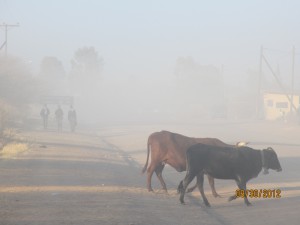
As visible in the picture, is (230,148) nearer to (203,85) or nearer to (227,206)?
(227,206)

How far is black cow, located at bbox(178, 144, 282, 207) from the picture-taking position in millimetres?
13141

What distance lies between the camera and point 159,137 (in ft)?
50.4

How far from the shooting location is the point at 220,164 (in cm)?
1320

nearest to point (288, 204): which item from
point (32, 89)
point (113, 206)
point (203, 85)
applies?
point (113, 206)

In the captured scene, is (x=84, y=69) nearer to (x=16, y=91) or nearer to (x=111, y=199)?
(x=16, y=91)

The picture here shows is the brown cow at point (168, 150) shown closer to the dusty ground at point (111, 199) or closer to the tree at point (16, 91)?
the dusty ground at point (111, 199)

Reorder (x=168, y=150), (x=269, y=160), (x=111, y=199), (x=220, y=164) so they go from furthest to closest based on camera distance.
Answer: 1. (x=168, y=150)
2. (x=269, y=160)
3. (x=220, y=164)
4. (x=111, y=199)

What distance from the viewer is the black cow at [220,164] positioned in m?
13.1

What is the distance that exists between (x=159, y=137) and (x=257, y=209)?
3.79 m
